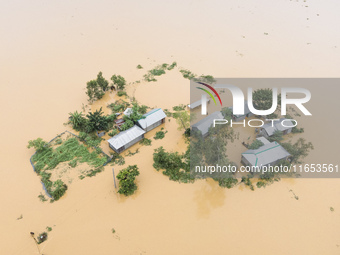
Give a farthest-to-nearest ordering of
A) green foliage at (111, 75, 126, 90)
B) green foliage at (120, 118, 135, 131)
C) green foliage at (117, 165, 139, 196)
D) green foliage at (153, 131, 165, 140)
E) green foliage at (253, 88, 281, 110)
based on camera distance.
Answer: green foliage at (111, 75, 126, 90)
green foliage at (253, 88, 281, 110)
green foliage at (153, 131, 165, 140)
green foliage at (120, 118, 135, 131)
green foliage at (117, 165, 139, 196)

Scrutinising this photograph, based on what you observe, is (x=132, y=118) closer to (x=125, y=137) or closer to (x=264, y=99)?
(x=125, y=137)

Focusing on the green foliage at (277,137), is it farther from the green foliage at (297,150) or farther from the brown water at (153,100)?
the brown water at (153,100)

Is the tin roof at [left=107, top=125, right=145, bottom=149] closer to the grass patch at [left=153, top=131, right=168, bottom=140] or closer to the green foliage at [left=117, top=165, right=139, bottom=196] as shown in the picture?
Answer: the grass patch at [left=153, top=131, right=168, bottom=140]

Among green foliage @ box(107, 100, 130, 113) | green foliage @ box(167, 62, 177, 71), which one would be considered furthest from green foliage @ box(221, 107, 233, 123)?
green foliage @ box(167, 62, 177, 71)

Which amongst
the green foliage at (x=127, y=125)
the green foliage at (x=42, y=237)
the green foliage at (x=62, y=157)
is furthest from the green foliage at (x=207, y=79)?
the green foliage at (x=42, y=237)

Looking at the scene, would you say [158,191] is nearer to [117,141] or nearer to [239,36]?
[117,141]

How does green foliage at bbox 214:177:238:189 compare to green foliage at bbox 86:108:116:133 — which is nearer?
green foliage at bbox 214:177:238:189
